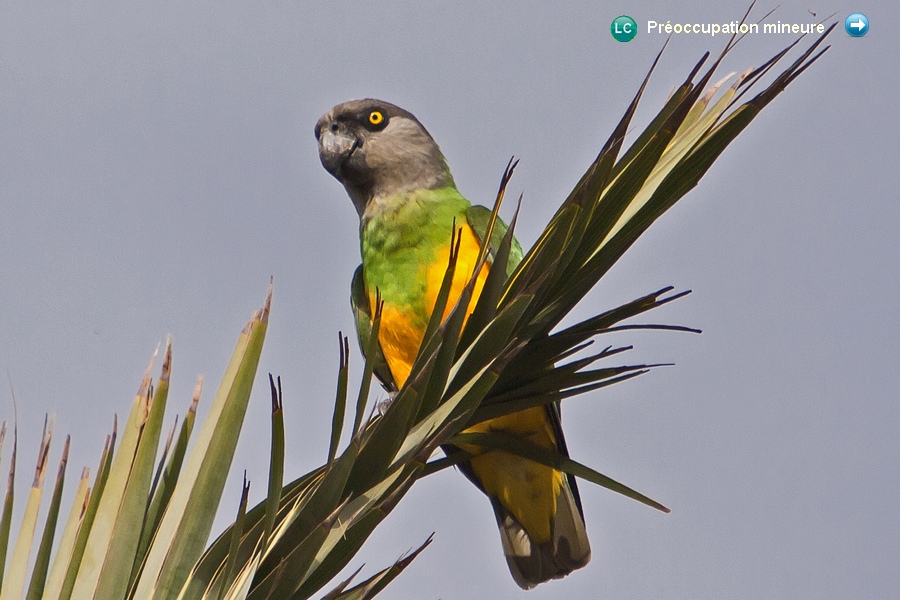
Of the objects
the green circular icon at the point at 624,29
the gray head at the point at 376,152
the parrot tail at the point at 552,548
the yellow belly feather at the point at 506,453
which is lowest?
the parrot tail at the point at 552,548

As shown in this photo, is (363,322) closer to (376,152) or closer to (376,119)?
(376,152)

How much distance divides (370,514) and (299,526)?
0.42 ft

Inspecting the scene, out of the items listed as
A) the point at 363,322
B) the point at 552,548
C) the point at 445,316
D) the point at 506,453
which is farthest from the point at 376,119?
the point at 552,548

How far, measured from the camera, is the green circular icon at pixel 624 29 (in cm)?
559

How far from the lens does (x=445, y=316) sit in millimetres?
4266

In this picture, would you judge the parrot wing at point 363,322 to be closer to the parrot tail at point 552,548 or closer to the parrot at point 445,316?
the parrot at point 445,316

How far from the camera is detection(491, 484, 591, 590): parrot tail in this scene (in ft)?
13.7

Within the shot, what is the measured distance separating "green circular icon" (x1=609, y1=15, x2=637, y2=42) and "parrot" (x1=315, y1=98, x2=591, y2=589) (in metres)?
1.52

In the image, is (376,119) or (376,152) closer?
(376,152)

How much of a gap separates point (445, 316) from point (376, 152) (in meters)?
1.24

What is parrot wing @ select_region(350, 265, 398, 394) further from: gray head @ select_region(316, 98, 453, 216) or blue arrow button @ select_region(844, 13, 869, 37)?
blue arrow button @ select_region(844, 13, 869, 37)

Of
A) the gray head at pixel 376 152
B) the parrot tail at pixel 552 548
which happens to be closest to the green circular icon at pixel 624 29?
the gray head at pixel 376 152

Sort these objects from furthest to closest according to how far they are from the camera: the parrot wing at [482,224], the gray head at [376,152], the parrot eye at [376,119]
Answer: the parrot eye at [376,119]
the gray head at [376,152]
the parrot wing at [482,224]

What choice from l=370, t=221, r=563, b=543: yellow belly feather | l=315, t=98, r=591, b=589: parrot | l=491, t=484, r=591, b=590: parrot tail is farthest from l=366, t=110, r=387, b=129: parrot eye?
l=491, t=484, r=591, b=590: parrot tail
